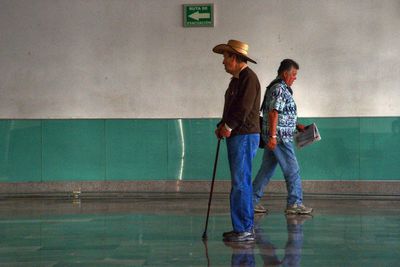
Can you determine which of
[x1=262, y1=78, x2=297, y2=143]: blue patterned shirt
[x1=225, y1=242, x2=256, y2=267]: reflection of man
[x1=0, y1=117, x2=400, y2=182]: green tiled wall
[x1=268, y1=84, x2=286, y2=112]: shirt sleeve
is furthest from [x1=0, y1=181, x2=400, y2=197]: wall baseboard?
[x1=225, y1=242, x2=256, y2=267]: reflection of man

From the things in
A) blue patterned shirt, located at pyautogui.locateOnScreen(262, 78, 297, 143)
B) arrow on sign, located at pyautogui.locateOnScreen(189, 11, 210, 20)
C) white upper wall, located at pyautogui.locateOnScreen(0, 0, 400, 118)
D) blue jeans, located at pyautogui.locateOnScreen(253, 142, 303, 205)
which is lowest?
blue jeans, located at pyautogui.locateOnScreen(253, 142, 303, 205)

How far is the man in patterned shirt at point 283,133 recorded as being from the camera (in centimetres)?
820

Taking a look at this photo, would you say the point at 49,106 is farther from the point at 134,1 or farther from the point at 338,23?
the point at 338,23

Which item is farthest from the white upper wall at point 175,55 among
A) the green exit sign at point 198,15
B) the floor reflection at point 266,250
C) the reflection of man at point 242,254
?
the reflection of man at point 242,254

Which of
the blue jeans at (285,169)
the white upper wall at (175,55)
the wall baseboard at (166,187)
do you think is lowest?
the wall baseboard at (166,187)

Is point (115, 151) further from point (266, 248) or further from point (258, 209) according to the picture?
point (266, 248)

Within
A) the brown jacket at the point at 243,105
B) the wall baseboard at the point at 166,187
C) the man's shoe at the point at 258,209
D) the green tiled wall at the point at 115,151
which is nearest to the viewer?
the brown jacket at the point at 243,105

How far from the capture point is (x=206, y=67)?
11.0m

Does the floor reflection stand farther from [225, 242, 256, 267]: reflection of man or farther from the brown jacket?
the brown jacket

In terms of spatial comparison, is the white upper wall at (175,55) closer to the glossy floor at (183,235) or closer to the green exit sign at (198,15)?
the green exit sign at (198,15)

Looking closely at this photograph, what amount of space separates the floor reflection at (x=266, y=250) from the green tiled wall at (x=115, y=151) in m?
3.45

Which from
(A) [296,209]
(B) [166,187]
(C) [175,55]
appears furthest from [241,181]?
(C) [175,55]

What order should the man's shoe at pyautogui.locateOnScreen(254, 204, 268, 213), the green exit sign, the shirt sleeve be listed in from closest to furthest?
the shirt sleeve
the man's shoe at pyautogui.locateOnScreen(254, 204, 268, 213)
the green exit sign

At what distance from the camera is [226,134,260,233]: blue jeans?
6645mm
